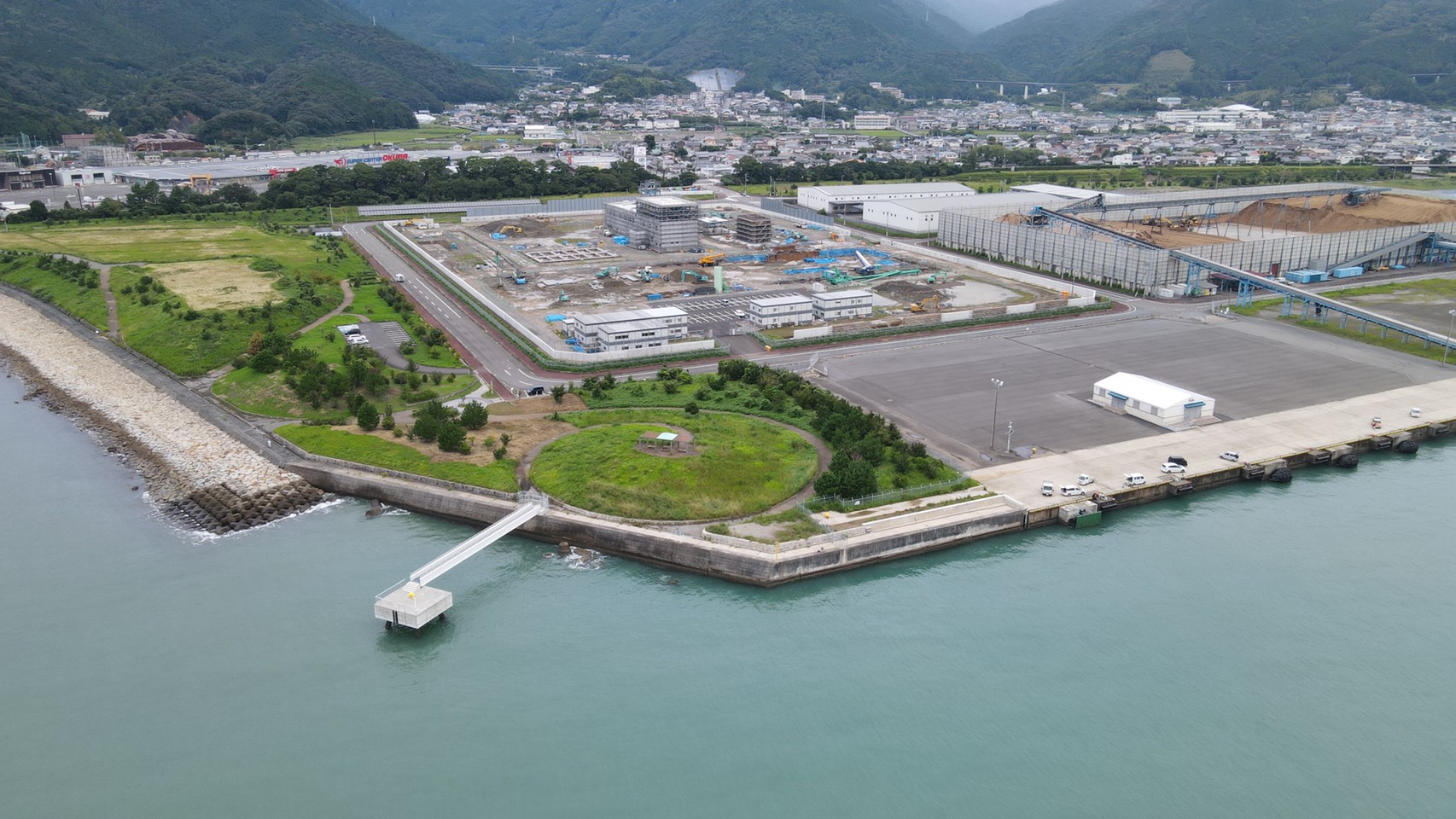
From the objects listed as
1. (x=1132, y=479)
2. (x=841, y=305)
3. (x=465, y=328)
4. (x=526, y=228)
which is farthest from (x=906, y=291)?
(x=526, y=228)

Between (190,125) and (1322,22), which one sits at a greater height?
(1322,22)

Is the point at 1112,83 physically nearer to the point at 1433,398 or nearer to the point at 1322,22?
the point at 1322,22

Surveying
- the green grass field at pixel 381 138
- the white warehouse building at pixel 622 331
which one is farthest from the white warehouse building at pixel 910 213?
the green grass field at pixel 381 138

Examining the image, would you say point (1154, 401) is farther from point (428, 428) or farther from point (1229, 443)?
point (428, 428)

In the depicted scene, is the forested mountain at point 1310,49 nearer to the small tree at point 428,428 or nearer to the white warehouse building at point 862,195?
the white warehouse building at point 862,195

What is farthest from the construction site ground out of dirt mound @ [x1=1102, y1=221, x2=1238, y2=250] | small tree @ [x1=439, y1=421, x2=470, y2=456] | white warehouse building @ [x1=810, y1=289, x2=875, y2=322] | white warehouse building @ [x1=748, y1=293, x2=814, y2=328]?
small tree @ [x1=439, y1=421, x2=470, y2=456]

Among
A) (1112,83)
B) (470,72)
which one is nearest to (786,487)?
(470,72)

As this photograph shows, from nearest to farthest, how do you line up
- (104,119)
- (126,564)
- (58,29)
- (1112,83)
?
(126,564) < (104,119) < (58,29) < (1112,83)

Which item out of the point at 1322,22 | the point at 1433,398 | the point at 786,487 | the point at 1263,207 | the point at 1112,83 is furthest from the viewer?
the point at 1112,83
